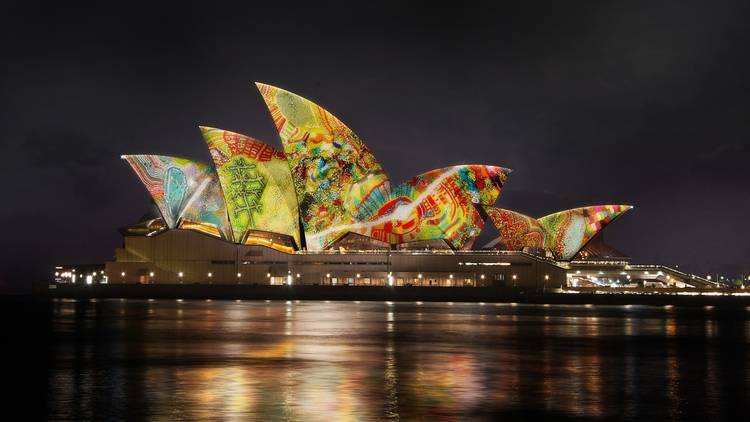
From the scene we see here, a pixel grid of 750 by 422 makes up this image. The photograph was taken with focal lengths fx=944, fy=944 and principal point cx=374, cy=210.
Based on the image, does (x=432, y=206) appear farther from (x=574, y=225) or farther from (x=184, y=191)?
(x=184, y=191)

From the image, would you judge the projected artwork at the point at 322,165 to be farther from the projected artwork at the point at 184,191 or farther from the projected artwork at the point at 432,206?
the projected artwork at the point at 184,191

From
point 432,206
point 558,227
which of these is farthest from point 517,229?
point 432,206

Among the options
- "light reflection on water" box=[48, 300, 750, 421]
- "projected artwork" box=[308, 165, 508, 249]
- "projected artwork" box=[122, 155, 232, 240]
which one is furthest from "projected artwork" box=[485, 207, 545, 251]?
"light reflection on water" box=[48, 300, 750, 421]

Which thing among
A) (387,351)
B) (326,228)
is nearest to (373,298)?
(326,228)

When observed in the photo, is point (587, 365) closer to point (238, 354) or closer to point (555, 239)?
point (238, 354)

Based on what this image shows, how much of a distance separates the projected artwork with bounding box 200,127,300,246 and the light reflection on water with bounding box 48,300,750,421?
48902 millimetres

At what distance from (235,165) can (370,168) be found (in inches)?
472

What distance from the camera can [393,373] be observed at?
1988cm

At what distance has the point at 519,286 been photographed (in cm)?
8769

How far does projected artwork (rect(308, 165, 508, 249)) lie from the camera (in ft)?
285

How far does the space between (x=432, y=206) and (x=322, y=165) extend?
37.4ft

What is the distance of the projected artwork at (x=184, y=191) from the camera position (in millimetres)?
86188

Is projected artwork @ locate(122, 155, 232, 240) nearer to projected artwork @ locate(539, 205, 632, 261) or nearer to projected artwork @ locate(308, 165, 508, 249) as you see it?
projected artwork @ locate(308, 165, 508, 249)

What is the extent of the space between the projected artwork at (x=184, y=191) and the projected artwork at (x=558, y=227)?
26.1m
